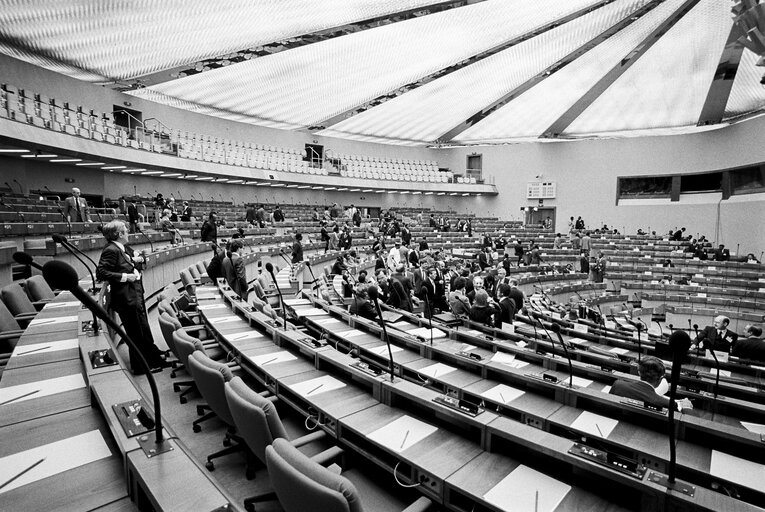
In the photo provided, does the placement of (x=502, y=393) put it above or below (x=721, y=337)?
above

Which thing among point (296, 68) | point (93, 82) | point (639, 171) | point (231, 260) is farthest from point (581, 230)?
point (93, 82)

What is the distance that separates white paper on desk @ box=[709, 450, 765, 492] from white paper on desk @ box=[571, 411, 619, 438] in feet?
1.68

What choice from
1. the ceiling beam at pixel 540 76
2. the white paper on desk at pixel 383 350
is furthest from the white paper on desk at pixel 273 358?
the ceiling beam at pixel 540 76

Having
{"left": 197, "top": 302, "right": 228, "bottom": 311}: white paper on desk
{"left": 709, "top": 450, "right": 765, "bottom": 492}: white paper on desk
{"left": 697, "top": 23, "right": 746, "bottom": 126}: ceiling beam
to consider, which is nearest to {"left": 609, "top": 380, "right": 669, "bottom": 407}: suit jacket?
{"left": 709, "top": 450, "right": 765, "bottom": 492}: white paper on desk

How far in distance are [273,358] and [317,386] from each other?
792mm

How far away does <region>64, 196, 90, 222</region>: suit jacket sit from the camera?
7953 mm

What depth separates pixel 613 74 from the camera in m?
16.7

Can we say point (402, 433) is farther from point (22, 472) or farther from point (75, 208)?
point (75, 208)

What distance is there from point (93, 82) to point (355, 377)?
1790 centimetres

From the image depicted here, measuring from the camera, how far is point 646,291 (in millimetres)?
13117

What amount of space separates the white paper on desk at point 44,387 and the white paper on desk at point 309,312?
2.76m

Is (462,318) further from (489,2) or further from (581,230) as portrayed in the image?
(581,230)

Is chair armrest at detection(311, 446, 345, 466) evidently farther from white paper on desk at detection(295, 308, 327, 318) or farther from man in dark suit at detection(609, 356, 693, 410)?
white paper on desk at detection(295, 308, 327, 318)

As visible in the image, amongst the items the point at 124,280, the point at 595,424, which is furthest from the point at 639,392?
the point at 124,280
